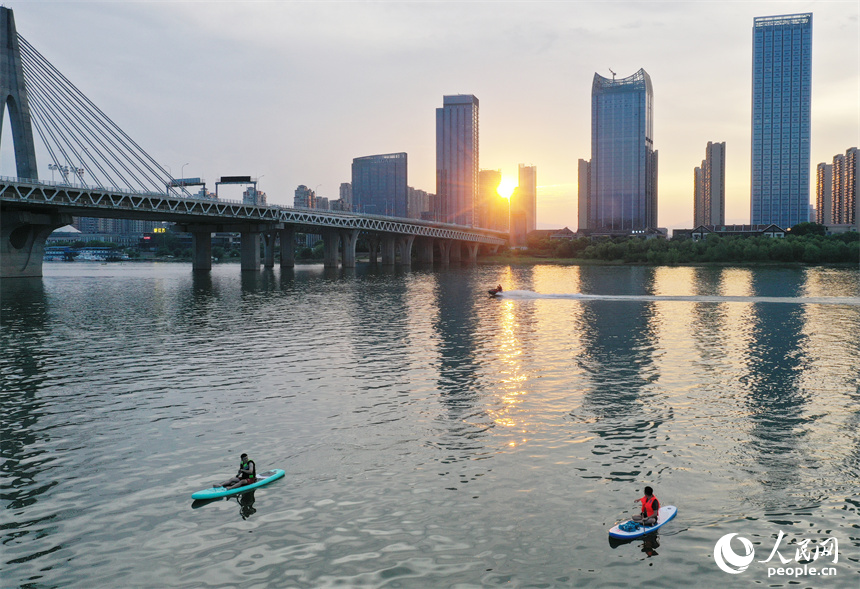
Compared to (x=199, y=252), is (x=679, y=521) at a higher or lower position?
lower

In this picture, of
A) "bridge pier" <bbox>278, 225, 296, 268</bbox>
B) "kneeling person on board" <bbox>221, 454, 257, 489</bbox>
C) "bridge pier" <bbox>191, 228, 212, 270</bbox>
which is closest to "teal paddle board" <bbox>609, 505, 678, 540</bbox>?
"kneeling person on board" <bbox>221, 454, 257, 489</bbox>

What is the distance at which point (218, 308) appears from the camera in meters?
73.6

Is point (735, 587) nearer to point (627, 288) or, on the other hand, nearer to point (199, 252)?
point (627, 288)

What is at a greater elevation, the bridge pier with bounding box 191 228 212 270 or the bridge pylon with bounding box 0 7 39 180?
the bridge pylon with bounding box 0 7 39 180

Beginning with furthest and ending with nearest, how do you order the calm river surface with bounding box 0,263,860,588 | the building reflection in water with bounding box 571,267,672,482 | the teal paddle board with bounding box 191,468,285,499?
1. the building reflection in water with bounding box 571,267,672,482
2. the teal paddle board with bounding box 191,468,285,499
3. the calm river surface with bounding box 0,263,860,588

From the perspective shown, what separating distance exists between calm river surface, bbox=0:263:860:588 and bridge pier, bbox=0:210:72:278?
74577 mm

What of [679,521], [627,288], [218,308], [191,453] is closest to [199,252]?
[218,308]

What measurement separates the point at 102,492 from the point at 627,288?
96.5 metres

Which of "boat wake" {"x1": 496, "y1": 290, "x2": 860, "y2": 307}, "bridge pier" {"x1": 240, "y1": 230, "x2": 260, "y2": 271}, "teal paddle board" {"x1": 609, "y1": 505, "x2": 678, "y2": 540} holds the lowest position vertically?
"teal paddle board" {"x1": 609, "y1": 505, "x2": 678, "y2": 540}

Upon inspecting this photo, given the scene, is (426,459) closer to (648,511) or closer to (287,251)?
(648,511)

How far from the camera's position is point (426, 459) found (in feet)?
69.0

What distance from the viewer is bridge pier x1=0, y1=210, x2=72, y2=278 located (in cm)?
10875

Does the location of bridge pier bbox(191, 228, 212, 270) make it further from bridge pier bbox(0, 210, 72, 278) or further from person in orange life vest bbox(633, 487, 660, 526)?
person in orange life vest bbox(633, 487, 660, 526)

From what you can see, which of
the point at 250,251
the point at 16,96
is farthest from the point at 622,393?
the point at 250,251
